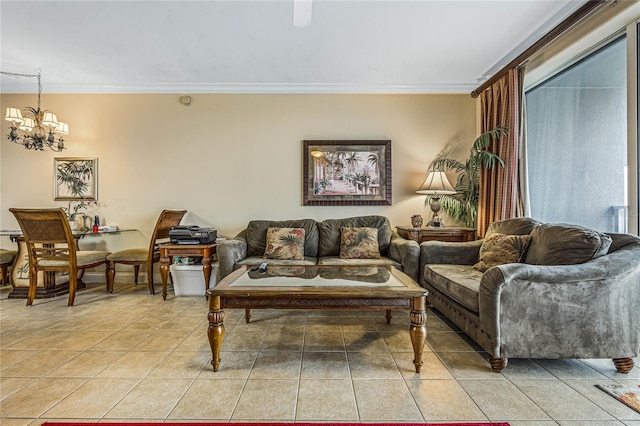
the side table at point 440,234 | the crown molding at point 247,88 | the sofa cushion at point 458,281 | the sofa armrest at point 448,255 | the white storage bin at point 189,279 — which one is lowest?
the white storage bin at point 189,279

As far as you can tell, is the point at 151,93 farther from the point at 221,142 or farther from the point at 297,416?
the point at 297,416

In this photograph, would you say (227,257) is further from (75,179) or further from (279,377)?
(75,179)

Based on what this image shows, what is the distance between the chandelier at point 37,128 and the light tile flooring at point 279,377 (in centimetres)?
226

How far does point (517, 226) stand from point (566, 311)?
3.28 ft

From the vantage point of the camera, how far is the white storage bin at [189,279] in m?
3.62

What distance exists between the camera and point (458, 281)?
2.42 m

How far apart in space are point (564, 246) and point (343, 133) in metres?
2.81

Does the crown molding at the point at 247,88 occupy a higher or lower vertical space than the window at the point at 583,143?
higher

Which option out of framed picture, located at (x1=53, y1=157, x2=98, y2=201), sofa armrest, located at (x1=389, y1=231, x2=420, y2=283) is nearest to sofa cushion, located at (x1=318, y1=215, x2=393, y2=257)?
sofa armrest, located at (x1=389, y1=231, x2=420, y2=283)

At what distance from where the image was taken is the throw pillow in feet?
8.10

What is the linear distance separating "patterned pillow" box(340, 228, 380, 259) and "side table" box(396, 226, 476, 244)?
436 mm

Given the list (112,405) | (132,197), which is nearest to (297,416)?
(112,405)

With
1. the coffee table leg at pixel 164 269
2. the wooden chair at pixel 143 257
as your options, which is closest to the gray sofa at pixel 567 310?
the coffee table leg at pixel 164 269

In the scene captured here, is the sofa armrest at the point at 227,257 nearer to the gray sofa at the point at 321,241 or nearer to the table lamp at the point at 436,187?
the gray sofa at the point at 321,241
